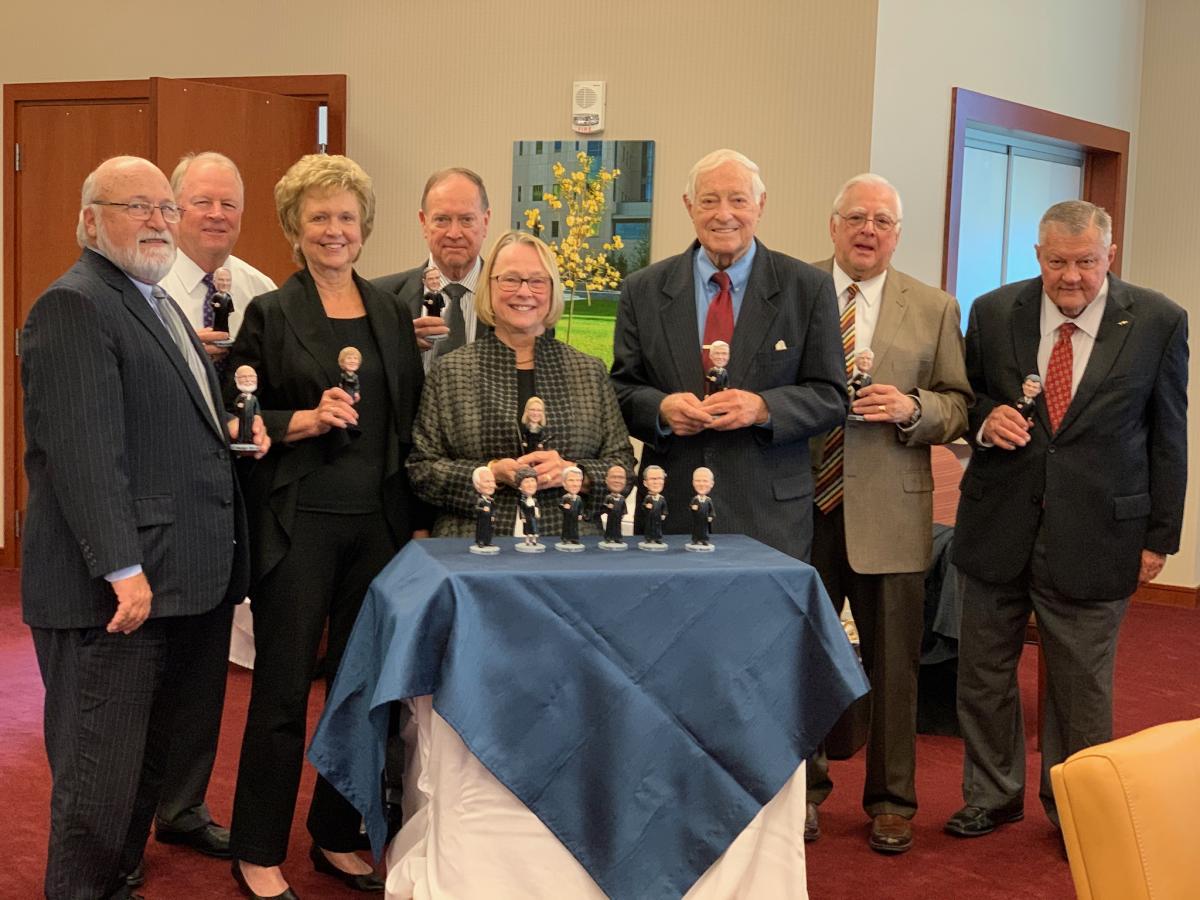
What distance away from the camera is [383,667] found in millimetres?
2678

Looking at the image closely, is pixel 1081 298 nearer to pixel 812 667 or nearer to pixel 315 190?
pixel 812 667

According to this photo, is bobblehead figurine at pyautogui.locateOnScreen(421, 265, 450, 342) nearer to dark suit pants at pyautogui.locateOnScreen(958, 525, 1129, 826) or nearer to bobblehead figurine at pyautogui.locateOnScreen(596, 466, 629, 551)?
bobblehead figurine at pyautogui.locateOnScreen(596, 466, 629, 551)

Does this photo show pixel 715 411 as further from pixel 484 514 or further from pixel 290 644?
pixel 290 644

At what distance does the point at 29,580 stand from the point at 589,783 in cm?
116

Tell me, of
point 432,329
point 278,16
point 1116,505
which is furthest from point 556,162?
point 1116,505

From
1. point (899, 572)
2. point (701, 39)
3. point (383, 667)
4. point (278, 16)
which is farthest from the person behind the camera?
point (278, 16)

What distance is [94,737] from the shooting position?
280 centimetres

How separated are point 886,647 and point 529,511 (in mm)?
1229

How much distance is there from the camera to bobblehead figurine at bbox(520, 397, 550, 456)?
2.98 m

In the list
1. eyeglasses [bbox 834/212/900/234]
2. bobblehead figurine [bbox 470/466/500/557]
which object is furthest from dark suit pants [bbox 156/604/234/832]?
eyeglasses [bbox 834/212/900/234]

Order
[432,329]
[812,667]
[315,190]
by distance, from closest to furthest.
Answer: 1. [812,667]
2. [315,190]
3. [432,329]

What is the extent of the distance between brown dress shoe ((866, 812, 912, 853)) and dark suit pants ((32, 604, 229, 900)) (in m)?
1.86

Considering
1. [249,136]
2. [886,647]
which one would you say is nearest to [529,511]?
[886,647]

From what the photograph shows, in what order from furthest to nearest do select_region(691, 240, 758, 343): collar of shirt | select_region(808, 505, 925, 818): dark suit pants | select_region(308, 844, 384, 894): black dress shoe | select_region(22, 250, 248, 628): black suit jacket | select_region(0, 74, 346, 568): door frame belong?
select_region(0, 74, 346, 568): door frame → select_region(808, 505, 925, 818): dark suit pants → select_region(691, 240, 758, 343): collar of shirt → select_region(308, 844, 384, 894): black dress shoe → select_region(22, 250, 248, 628): black suit jacket
